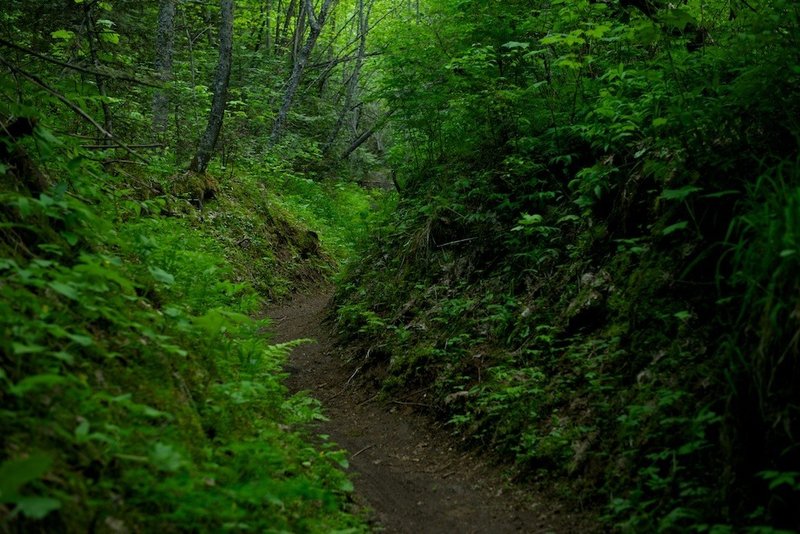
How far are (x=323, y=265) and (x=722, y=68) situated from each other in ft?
38.8

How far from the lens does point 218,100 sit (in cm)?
1278

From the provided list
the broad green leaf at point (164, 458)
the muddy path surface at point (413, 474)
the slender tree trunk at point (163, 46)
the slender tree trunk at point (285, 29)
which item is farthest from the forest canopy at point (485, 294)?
the slender tree trunk at point (285, 29)

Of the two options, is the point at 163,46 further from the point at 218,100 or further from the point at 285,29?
the point at 285,29

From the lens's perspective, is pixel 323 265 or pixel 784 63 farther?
pixel 323 265

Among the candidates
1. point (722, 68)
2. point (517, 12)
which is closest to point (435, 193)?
point (517, 12)

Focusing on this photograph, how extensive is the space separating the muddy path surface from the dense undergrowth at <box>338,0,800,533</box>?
274mm

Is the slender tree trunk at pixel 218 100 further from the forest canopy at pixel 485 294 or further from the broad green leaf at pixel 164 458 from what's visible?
the broad green leaf at pixel 164 458

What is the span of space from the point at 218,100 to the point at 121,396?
11427 mm

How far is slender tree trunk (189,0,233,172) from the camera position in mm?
12688

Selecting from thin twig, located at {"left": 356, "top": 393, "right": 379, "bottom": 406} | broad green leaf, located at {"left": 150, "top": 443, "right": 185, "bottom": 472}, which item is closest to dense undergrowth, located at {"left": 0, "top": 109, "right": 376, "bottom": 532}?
broad green leaf, located at {"left": 150, "top": 443, "right": 185, "bottom": 472}

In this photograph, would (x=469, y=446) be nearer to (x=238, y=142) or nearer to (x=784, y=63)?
(x=784, y=63)

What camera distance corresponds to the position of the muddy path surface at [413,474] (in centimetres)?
457

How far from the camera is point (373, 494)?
5.08 meters

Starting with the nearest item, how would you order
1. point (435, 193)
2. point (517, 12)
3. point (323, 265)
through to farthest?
point (517, 12) < point (435, 193) < point (323, 265)
